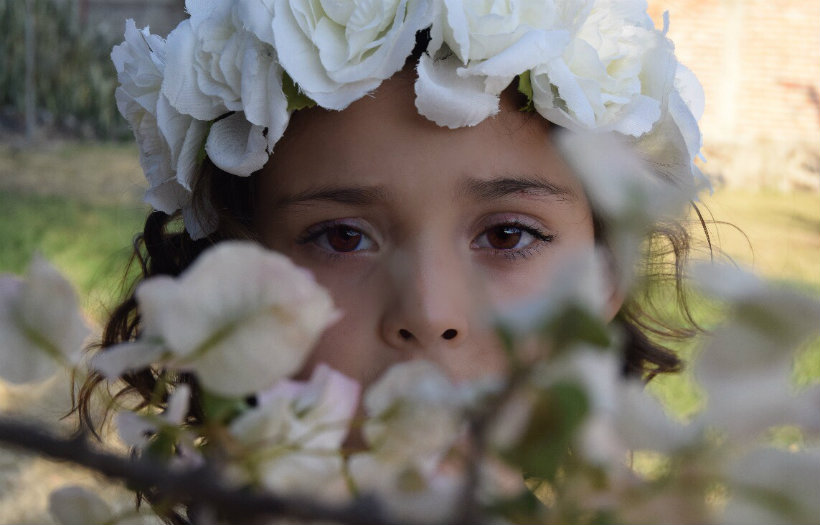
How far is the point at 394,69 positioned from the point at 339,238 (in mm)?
218

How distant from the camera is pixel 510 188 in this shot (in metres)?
1.04

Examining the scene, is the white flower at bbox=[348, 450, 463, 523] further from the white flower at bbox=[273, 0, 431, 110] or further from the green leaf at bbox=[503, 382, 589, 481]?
the white flower at bbox=[273, 0, 431, 110]

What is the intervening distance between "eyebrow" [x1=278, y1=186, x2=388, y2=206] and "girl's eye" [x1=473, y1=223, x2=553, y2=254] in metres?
0.12

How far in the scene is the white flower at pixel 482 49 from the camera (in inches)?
37.7

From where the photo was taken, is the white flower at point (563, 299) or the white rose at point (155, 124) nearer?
the white flower at point (563, 299)

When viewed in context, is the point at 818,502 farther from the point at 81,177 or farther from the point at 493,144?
the point at 81,177

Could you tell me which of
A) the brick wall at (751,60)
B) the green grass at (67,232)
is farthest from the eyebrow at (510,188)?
the brick wall at (751,60)

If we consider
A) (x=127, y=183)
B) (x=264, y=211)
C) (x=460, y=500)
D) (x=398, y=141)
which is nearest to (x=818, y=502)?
(x=460, y=500)

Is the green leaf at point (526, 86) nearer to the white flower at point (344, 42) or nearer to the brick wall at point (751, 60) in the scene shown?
the white flower at point (344, 42)

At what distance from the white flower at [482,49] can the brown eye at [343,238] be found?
0.54ft

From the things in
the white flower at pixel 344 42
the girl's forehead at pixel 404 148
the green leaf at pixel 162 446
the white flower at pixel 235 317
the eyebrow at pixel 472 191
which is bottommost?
the eyebrow at pixel 472 191

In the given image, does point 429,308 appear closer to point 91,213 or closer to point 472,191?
point 472,191

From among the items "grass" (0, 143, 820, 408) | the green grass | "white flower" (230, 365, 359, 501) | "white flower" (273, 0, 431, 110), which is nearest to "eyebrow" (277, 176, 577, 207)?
"white flower" (273, 0, 431, 110)

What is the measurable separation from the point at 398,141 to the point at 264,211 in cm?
24
